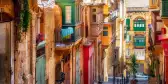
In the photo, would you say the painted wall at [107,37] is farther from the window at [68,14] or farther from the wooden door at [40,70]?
the wooden door at [40,70]

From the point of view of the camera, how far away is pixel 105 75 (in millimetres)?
50781

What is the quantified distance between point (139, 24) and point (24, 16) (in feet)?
189

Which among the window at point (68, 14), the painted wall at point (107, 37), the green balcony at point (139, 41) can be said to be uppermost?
the window at point (68, 14)

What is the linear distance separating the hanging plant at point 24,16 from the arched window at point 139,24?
56.6 meters

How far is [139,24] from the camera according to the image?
241ft

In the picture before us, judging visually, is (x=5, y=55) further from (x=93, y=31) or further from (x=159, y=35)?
(x=93, y=31)

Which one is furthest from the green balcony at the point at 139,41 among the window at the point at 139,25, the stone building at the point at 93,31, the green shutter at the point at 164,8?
the green shutter at the point at 164,8

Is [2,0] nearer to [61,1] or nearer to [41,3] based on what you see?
[41,3]

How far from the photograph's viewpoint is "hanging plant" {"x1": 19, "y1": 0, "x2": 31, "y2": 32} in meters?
16.8

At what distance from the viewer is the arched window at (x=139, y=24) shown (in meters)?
72.7

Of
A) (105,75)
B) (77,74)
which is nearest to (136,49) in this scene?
(105,75)

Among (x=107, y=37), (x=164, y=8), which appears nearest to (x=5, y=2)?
(x=164, y=8)

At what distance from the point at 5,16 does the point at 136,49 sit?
193 feet

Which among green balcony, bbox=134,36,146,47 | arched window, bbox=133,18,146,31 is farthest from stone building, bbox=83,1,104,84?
arched window, bbox=133,18,146,31
